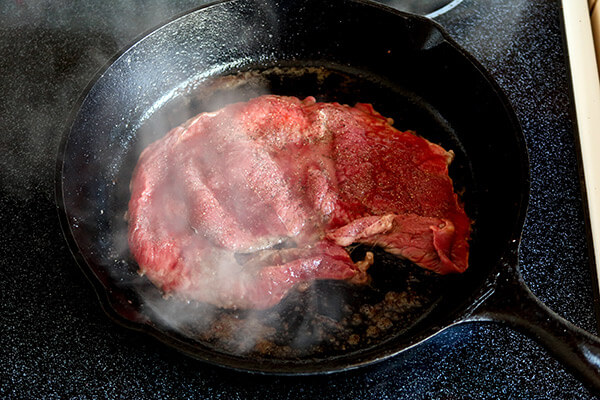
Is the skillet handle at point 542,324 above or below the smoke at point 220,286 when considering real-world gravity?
above

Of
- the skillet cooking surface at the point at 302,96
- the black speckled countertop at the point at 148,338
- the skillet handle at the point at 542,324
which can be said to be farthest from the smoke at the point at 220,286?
the skillet handle at the point at 542,324

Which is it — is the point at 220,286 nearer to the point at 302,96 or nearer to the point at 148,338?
the point at 148,338

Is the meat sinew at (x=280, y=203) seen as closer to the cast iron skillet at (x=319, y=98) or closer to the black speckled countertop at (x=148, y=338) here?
the cast iron skillet at (x=319, y=98)

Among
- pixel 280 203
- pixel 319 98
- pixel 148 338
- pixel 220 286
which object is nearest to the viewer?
pixel 148 338

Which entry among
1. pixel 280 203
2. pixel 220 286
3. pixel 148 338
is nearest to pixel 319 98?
pixel 280 203

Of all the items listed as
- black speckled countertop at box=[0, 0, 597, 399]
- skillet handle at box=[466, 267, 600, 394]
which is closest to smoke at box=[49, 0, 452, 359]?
black speckled countertop at box=[0, 0, 597, 399]

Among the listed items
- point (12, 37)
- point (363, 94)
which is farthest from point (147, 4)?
point (363, 94)
